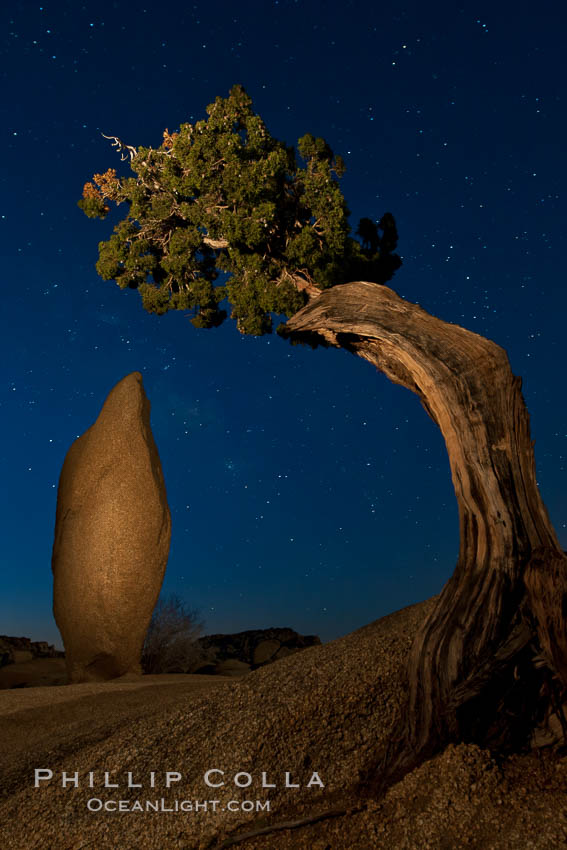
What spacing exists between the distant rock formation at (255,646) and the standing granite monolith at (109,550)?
610 cm

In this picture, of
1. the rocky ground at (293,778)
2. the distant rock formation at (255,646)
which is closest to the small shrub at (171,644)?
the distant rock formation at (255,646)

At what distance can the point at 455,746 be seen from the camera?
12.2 ft

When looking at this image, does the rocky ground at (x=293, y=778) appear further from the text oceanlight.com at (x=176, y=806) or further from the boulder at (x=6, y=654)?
the boulder at (x=6, y=654)

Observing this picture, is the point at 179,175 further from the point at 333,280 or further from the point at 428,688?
the point at 428,688

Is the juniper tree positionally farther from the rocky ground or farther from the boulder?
the boulder

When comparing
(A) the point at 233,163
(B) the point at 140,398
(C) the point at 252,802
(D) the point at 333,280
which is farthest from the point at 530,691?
(B) the point at 140,398

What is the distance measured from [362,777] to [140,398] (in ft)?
32.7

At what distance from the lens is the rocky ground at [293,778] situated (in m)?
3.29

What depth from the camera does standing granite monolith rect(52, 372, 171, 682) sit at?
10.9 metres

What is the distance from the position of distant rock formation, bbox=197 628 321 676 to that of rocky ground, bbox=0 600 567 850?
1201cm

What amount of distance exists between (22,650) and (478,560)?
18319 mm

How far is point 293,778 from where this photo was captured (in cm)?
384

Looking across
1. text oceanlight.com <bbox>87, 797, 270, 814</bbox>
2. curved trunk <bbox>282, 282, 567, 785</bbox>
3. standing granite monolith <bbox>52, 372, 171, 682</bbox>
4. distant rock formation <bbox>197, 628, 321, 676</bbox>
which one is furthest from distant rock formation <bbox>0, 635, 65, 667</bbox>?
curved trunk <bbox>282, 282, 567, 785</bbox>

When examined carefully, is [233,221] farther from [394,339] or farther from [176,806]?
[176,806]
